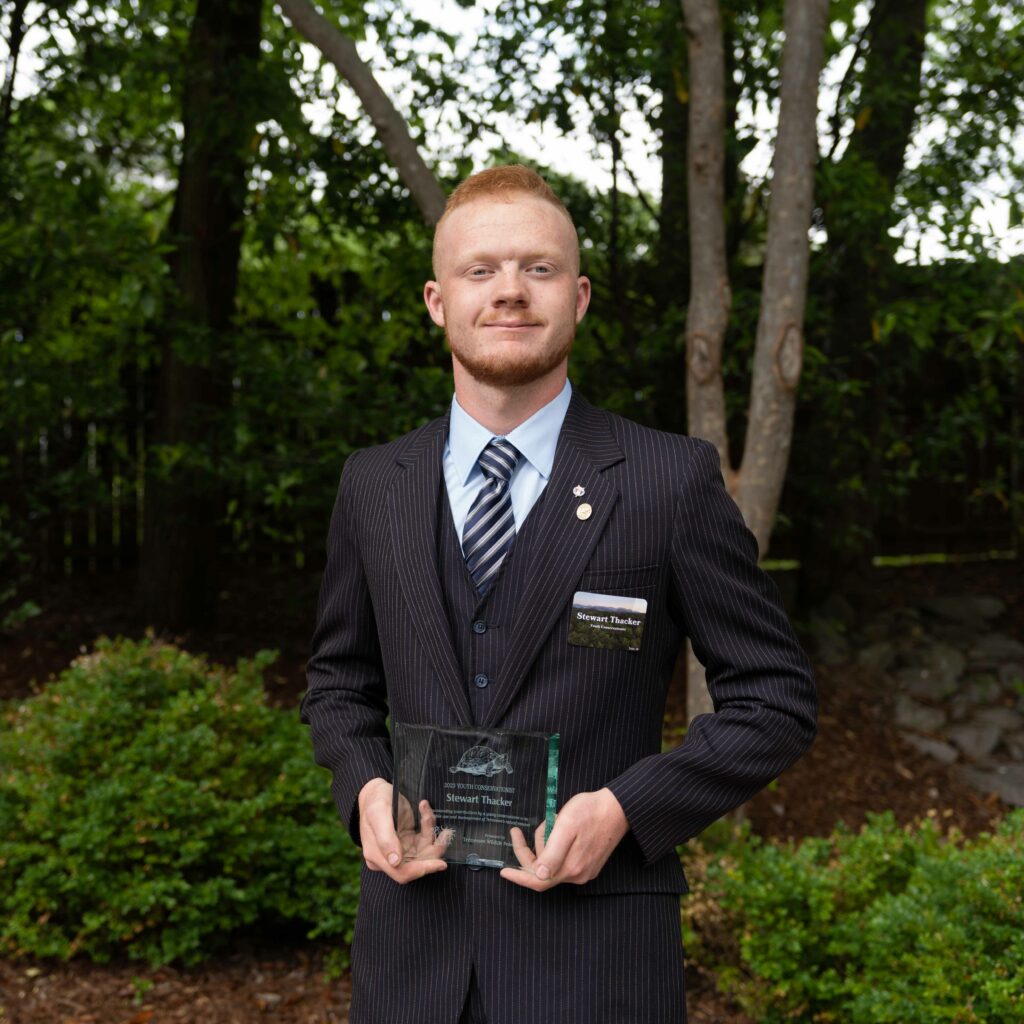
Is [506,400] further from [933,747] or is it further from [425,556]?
[933,747]

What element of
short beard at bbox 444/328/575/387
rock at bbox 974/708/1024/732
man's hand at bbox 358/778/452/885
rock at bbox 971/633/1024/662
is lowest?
rock at bbox 974/708/1024/732

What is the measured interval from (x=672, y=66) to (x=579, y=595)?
14.4 ft

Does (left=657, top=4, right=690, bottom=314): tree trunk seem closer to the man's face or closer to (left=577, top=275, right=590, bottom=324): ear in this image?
(left=577, top=275, right=590, bottom=324): ear

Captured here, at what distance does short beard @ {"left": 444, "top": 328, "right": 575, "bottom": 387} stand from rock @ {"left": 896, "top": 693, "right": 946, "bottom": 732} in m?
5.76

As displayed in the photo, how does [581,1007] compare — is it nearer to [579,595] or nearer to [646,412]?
[579,595]

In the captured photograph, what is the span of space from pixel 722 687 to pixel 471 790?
16.6 inches

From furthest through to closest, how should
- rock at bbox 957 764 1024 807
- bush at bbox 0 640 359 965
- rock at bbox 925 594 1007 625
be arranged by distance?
rock at bbox 925 594 1007 625 < rock at bbox 957 764 1024 807 < bush at bbox 0 640 359 965

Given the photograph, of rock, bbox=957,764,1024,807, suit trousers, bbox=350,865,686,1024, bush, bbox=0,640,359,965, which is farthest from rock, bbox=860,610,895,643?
suit trousers, bbox=350,865,686,1024

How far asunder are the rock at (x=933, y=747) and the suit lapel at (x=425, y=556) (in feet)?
18.0

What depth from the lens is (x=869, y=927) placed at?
3.51m

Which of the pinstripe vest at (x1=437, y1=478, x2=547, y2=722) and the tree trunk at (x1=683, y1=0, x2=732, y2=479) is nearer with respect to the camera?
the pinstripe vest at (x1=437, y1=478, x2=547, y2=722)

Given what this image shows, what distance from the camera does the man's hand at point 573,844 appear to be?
1646 mm

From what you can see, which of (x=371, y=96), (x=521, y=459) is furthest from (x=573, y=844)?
(x=371, y=96)

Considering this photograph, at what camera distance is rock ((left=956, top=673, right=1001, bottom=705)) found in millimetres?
7441
